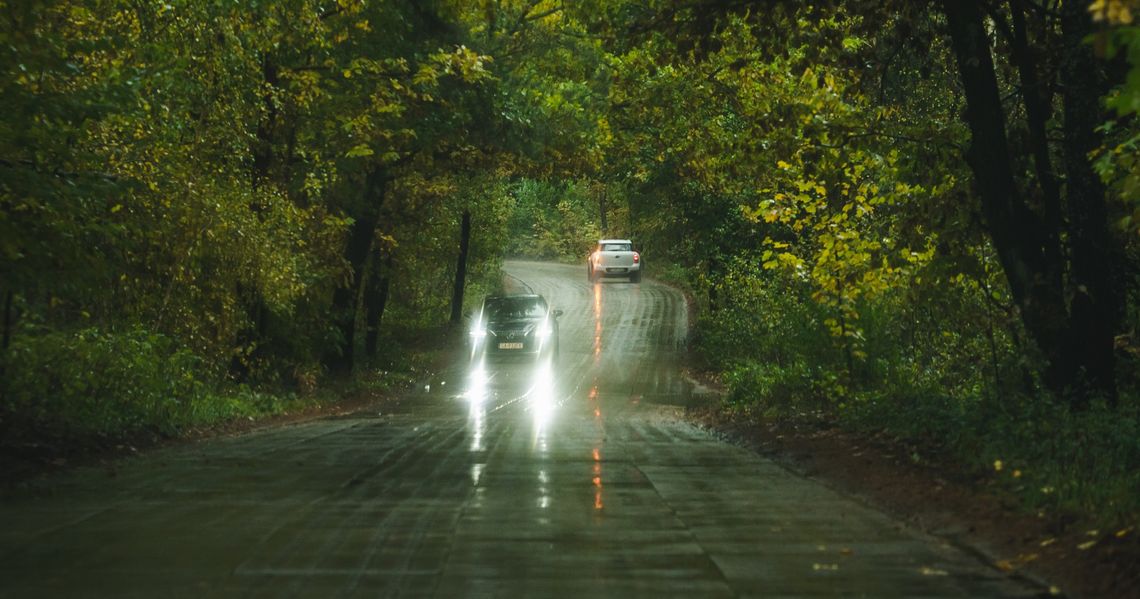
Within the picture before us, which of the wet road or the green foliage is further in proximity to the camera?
the green foliage

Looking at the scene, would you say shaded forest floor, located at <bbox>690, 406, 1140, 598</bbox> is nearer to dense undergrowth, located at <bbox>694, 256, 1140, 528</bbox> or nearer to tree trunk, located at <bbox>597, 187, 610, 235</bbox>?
dense undergrowth, located at <bbox>694, 256, 1140, 528</bbox>

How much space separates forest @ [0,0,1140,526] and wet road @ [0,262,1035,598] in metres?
1.70

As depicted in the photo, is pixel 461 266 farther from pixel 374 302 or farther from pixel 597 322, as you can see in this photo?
pixel 374 302

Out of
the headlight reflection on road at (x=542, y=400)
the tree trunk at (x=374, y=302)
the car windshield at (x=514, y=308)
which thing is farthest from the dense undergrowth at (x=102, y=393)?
the tree trunk at (x=374, y=302)

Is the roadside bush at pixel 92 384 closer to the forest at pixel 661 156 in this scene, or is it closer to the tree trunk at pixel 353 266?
the forest at pixel 661 156

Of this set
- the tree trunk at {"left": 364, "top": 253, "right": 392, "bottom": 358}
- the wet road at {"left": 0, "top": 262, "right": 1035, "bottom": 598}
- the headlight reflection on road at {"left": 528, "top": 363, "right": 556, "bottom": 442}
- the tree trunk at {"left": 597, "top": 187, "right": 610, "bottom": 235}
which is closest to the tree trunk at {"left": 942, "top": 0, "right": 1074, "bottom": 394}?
the wet road at {"left": 0, "top": 262, "right": 1035, "bottom": 598}

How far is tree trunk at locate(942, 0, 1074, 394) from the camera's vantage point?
1272cm

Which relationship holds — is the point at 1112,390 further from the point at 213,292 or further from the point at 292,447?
the point at 213,292

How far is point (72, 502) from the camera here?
33.4ft

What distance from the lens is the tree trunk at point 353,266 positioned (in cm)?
2788

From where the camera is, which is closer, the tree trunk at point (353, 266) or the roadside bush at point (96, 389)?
the roadside bush at point (96, 389)

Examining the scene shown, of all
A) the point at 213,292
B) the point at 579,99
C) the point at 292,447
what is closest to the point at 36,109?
the point at 292,447

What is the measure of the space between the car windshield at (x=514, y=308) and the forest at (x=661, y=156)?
7.82 metres

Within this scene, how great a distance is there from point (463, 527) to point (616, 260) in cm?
5343
